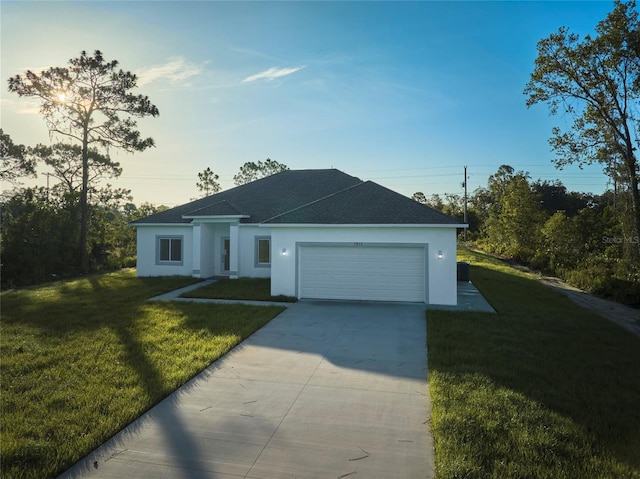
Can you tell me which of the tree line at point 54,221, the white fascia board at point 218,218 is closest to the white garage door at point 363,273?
the white fascia board at point 218,218

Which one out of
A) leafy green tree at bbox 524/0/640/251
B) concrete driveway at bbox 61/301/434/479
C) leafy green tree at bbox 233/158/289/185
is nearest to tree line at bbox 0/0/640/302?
leafy green tree at bbox 524/0/640/251

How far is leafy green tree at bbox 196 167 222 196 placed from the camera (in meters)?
49.3

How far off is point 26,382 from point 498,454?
22.3ft

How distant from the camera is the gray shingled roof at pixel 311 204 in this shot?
13.2m

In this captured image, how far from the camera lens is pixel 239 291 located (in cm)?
1469

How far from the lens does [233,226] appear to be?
18328 mm

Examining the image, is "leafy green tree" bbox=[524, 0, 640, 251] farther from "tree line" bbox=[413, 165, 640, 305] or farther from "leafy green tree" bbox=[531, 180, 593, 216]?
"leafy green tree" bbox=[531, 180, 593, 216]

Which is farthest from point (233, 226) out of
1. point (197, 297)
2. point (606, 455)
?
point (606, 455)

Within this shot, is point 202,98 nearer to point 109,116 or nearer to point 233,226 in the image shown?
point 233,226

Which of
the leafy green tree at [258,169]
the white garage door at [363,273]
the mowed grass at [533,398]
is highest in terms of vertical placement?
the leafy green tree at [258,169]

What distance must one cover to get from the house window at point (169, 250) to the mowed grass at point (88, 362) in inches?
235

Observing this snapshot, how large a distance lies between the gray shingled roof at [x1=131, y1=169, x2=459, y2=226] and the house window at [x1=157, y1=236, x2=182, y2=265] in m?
0.91

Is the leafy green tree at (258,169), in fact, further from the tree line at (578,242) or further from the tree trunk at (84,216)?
the tree trunk at (84,216)

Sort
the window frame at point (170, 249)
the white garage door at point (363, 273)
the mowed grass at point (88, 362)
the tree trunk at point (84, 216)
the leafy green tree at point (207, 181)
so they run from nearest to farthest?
the mowed grass at point (88, 362) < the white garage door at point (363, 273) < the window frame at point (170, 249) < the tree trunk at point (84, 216) < the leafy green tree at point (207, 181)
